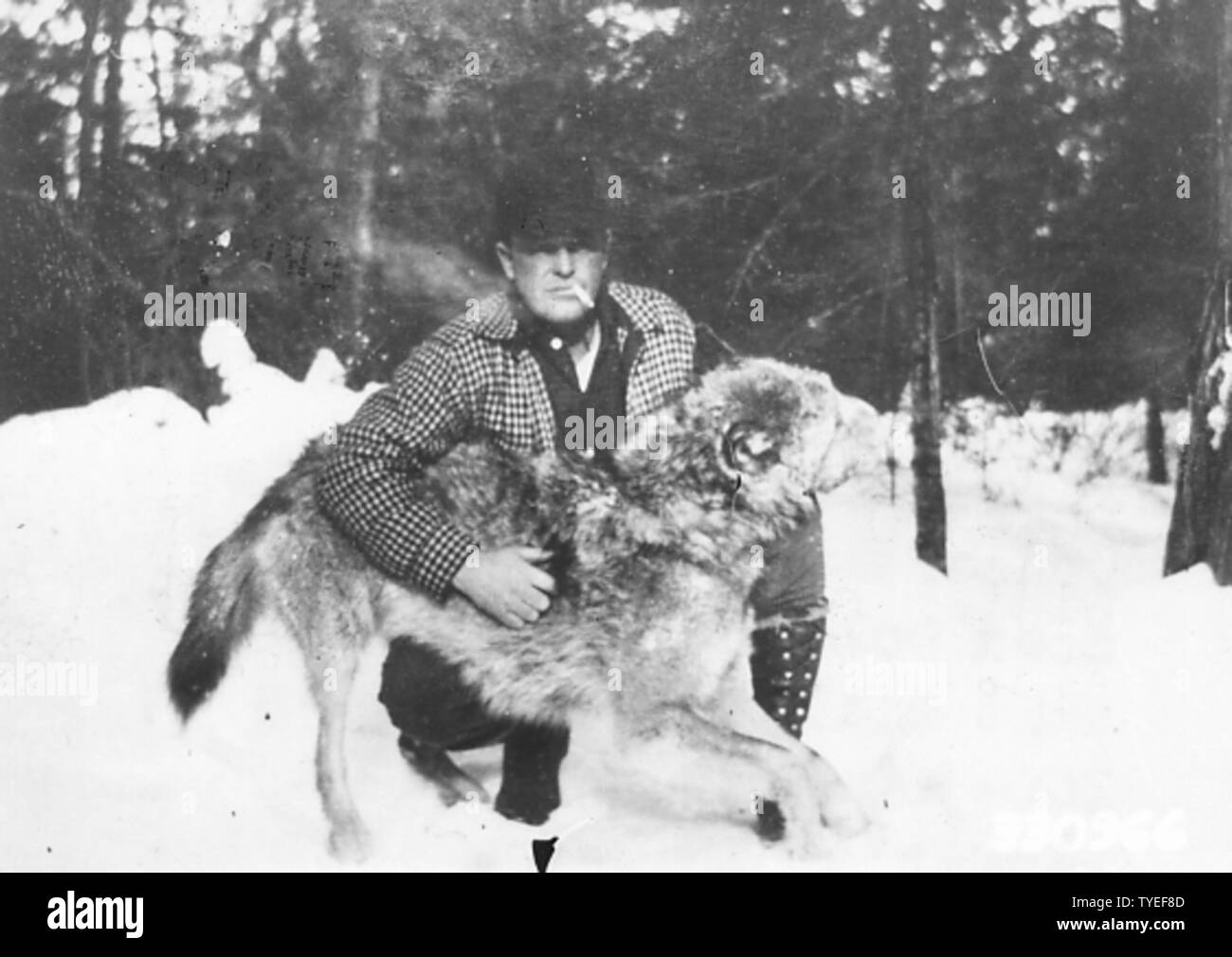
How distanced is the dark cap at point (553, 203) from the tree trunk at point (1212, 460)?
1605mm

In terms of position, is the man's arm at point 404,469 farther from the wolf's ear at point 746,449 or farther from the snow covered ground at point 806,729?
the wolf's ear at point 746,449

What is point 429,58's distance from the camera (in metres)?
3.22

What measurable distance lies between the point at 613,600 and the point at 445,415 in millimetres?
618

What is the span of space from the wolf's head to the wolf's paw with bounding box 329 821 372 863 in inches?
45.8

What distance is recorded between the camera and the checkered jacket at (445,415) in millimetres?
3049

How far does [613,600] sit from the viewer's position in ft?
10.0

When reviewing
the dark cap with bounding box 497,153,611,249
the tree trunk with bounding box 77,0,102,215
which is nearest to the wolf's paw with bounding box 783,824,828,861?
the dark cap with bounding box 497,153,611,249

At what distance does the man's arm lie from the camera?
9.99 feet

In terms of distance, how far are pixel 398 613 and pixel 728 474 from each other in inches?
34.9

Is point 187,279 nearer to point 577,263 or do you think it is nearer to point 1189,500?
point 577,263

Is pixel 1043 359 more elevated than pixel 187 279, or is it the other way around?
pixel 187 279

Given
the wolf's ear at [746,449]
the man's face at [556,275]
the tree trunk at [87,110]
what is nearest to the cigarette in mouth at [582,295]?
the man's face at [556,275]

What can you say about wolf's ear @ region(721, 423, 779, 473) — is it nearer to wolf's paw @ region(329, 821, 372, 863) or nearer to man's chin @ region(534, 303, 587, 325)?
man's chin @ region(534, 303, 587, 325)

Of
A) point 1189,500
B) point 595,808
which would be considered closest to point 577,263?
point 595,808
